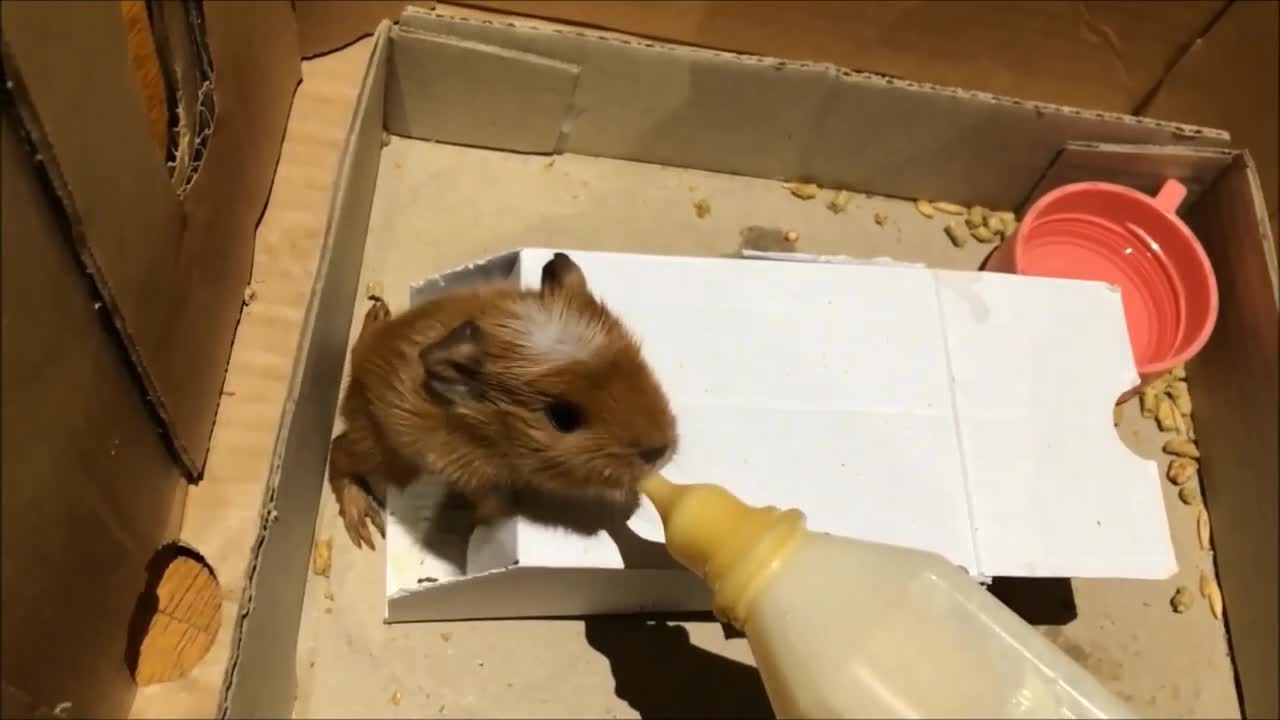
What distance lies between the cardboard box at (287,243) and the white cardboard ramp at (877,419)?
0.96ft

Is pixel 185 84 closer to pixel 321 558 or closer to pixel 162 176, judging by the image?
pixel 162 176

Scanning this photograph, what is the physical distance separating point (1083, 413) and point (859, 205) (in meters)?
0.71

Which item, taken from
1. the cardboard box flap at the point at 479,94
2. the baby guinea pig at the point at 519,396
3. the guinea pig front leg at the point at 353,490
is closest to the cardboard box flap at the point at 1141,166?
the cardboard box flap at the point at 479,94

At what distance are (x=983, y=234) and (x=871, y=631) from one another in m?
1.23

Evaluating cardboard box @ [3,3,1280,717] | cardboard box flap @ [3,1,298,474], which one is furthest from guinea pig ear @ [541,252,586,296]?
cardboard box flap @ [3,1,298,474]

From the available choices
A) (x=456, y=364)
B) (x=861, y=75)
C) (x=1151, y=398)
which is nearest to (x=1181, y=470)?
(x=1151, y=398)

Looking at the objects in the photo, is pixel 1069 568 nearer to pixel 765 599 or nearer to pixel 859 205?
pixel 765 599

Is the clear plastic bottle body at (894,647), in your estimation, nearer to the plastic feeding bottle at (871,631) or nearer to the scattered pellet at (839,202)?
the plastic feeding bottle at (871,631)

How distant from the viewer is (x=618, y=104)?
1862 mm

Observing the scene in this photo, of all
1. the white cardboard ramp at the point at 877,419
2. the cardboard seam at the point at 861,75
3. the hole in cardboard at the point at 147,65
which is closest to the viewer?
the hole in cardboard at the point at 147,65

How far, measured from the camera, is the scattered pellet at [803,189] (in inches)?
79.5

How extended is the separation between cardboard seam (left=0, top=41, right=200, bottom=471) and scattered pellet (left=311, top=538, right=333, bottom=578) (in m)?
0.35

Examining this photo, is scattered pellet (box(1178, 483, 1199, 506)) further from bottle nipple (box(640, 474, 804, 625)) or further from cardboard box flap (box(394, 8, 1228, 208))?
bottle nipple (box(640, 474, 804, 625))

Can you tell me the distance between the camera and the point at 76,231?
3.25 ft
